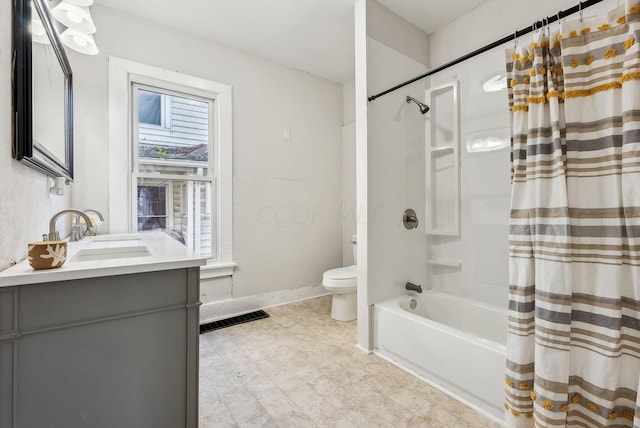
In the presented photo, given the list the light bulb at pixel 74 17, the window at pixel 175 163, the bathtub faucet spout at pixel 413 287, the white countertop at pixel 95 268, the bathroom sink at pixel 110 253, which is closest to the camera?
the white countertop at pixel 95 268

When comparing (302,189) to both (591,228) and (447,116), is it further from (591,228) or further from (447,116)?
(591,228)

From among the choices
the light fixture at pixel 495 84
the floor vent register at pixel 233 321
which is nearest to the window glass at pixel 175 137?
the floor vent register at pixel 233 321

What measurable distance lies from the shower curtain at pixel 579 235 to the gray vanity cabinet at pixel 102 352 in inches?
48.4

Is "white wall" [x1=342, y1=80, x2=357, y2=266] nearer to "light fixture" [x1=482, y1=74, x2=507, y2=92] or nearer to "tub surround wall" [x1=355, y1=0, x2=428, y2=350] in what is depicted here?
"tub surround wall" [x1=355, y1=0, x2=428, y2=350]

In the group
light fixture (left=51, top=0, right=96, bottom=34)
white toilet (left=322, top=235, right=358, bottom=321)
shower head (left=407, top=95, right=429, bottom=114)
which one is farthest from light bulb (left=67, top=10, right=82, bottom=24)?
white toilet (left=322, top=235, right=358, bottom=321)

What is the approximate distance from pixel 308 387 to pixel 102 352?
113cm

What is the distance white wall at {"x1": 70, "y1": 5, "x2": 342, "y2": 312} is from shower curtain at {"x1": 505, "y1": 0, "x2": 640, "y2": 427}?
7.48ft

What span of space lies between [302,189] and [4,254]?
2.47 metres

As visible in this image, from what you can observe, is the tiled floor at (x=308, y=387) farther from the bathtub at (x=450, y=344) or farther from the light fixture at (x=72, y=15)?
the light fixture at (x=72, y=15)

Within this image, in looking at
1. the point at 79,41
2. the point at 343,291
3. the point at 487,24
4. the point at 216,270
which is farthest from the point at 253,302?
the point at 487,24

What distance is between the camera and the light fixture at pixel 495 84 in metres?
2.01

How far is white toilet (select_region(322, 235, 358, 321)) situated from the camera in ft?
8.43

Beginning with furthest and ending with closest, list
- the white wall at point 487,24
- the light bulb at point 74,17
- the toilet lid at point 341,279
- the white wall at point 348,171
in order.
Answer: the white wall at point 348,171 → the toilet lid at point 341,279 → the white wall at point 487,24 → the light bulb at point 74,17

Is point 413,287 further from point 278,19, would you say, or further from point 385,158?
point 278,19
